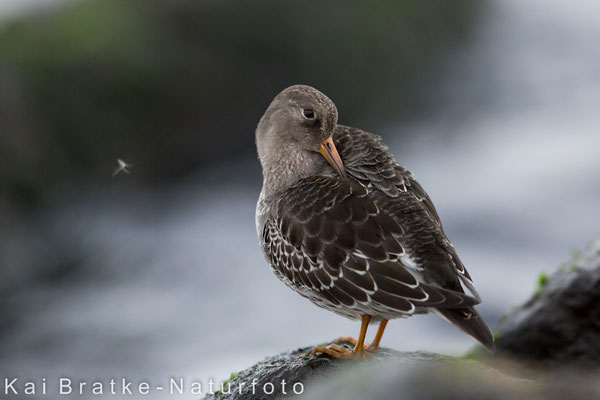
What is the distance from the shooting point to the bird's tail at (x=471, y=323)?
464 centimetres

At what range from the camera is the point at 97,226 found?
554 inches

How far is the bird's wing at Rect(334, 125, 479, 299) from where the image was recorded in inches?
198

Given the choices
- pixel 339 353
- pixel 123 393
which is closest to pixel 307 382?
pixel 339 353

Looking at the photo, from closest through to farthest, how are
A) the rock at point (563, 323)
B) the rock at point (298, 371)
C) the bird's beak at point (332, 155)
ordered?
1. the rock at point (298, 371)
2. the bird's beak at point (332, 155)
3. the rock at point (563, 323)

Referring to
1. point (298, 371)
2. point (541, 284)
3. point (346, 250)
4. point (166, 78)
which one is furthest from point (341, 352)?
point (166, 78)

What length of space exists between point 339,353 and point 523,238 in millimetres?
9987

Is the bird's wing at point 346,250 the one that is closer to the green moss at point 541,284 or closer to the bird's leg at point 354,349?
the bird's leg at point 354,349

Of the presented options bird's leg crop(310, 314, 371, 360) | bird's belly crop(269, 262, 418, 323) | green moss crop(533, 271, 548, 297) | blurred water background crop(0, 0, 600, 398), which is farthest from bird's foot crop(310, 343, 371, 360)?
blurred water background crop(0, 0, 600, 398)

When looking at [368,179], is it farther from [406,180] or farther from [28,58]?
[28,58]

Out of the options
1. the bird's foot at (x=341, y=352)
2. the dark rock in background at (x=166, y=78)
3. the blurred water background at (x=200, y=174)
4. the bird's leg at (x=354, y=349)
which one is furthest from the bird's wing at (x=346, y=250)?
the dark rock in background at (x=166, y=78)

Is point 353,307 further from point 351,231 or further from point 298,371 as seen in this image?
point 298,371

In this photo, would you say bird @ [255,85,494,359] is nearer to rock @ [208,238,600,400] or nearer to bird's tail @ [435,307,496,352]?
bird's tail @ [435,307,496,352]

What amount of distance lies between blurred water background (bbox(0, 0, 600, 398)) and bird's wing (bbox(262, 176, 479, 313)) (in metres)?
6.27

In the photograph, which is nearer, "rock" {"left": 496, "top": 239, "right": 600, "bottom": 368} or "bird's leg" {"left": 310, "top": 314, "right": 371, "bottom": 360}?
"bird's leg" {"left": 310, "top": 314, "right": 371, "bottom": 360}
